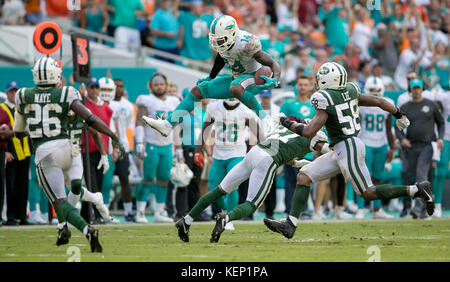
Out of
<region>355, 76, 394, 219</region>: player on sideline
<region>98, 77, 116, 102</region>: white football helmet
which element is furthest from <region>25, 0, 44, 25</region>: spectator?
<region>355, 76, 394, 219</region>: player on sideline

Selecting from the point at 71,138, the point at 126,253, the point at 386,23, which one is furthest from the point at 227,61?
the point at 386,23

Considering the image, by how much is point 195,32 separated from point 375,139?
5302 mm

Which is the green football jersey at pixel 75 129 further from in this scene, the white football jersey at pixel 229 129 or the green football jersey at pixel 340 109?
the green football jersey at pixel 340 109

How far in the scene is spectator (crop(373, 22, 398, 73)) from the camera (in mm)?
18078

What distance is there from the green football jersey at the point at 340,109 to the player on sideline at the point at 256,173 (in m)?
0.61

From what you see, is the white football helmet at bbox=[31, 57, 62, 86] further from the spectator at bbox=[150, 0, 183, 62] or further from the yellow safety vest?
the spectator at bbox=[150, 0, 183, 62]

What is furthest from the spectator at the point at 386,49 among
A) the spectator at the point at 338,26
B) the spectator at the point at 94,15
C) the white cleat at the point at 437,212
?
the spectator at the point at 94,15

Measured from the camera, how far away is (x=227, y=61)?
9.66 meters

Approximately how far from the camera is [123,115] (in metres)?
13.0

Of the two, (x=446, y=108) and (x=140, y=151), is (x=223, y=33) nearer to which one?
(x=140, y=151)

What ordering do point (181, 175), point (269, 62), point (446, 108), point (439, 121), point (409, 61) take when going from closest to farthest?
1. point (269, 62)
2. point (181, 175)
3. point (439, 121)
4. point (446, 108)
5. point (409, 61)

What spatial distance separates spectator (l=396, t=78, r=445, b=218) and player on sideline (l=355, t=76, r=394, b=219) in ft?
0.92

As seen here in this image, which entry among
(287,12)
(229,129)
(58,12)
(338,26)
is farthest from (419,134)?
(58,12)

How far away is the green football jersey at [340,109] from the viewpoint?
28.2ft
